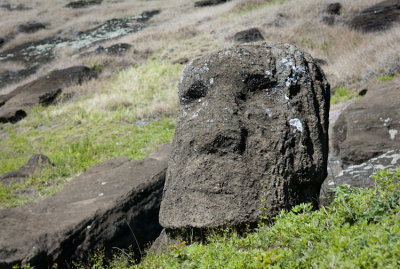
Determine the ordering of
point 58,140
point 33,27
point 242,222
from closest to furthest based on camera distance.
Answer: point 242,222
point 58,140
point 33,27

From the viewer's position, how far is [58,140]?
36.5 ft

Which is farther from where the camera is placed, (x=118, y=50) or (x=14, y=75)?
(x=14, y=75)

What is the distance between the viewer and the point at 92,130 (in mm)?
11508

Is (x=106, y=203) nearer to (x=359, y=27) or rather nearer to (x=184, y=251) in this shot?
(x=184, y=251)

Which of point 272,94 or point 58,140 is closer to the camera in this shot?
point 272,94

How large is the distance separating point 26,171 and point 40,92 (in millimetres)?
9181

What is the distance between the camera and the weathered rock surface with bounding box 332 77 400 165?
17.3 ft

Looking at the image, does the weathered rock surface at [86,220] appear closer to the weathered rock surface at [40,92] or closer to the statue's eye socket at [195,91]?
the statue's eye socket at [195,91]

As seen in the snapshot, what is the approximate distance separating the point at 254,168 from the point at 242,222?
56 cm

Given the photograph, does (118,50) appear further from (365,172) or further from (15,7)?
(15,7)

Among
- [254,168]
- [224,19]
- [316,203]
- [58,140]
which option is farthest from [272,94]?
[224,19]

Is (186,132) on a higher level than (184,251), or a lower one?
higher

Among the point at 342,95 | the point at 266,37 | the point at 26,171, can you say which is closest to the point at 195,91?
the point at 26,171

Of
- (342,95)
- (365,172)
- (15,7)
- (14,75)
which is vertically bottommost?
(14,75)
